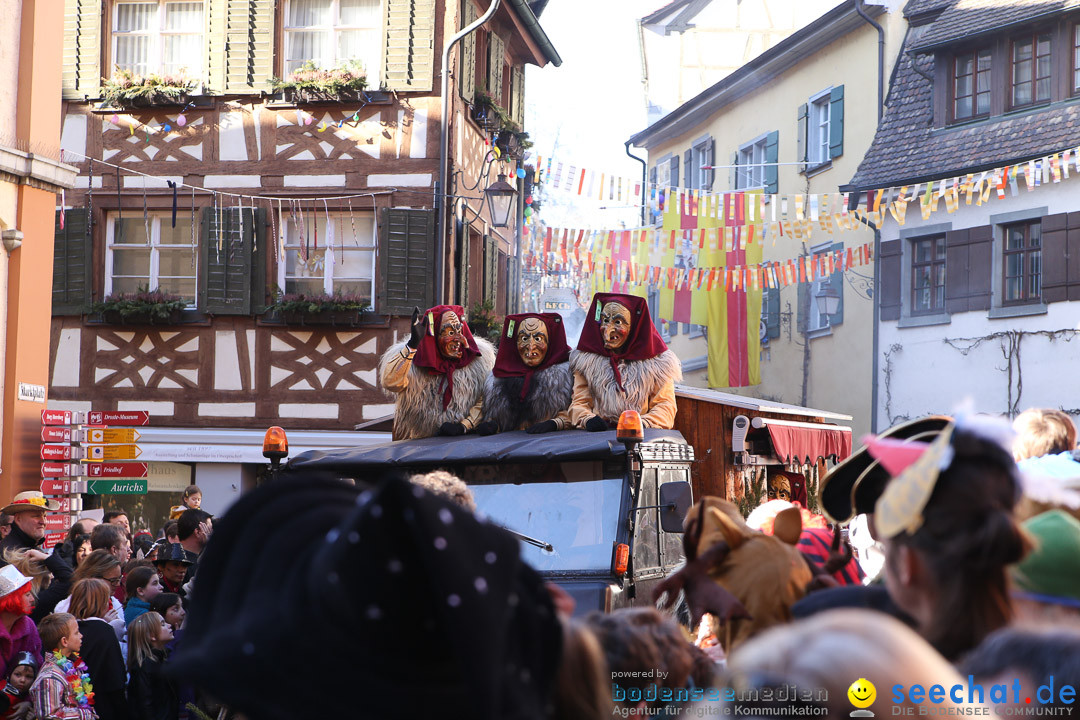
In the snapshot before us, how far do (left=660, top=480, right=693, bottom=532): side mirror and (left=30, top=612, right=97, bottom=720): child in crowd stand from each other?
2965 mm

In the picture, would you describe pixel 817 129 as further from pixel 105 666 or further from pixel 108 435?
pixel 105 666

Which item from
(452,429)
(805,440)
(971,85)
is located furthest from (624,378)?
(971,85)

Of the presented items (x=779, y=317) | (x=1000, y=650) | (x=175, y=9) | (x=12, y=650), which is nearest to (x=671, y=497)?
(x=12, y=650)

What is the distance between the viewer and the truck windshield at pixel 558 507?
6.45 meters

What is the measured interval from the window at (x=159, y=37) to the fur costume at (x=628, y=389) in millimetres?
10449

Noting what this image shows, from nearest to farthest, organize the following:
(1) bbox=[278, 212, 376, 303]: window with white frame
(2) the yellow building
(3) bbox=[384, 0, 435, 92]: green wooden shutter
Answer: (3) bbox=[384, 0, 435, 92]: green wooden shutter
(1) bbox=[278, 212, 376, 303]: window with white frame
(2) the yellow building

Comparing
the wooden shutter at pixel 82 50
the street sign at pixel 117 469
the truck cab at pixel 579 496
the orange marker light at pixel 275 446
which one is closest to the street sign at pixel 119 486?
the street sign at pixel 117 469

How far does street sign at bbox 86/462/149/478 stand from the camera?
1182 centimetres

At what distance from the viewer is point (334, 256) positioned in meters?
16.7

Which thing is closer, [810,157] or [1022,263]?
[1022,263]

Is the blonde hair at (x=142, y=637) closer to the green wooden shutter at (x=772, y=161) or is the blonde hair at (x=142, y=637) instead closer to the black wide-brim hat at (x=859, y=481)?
the black wide-brim hat at (x=859, y=481)

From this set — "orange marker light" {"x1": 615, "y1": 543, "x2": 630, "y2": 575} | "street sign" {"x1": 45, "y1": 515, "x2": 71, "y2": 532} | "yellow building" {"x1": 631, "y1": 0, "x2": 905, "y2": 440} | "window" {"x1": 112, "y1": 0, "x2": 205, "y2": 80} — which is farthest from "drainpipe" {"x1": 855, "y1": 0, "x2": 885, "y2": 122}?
"orange marker light" {"x1": 615, "y1": 543, "x2": 630, "y2": 575}

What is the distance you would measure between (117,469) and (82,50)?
7977mm

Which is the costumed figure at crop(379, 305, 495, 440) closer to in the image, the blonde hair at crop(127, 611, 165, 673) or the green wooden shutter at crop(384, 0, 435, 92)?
the blonde hair at crop(127, 611, 165, 673)
